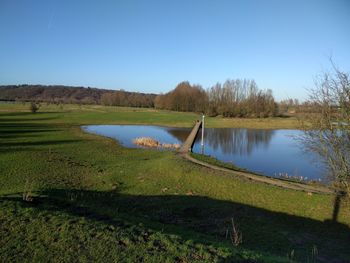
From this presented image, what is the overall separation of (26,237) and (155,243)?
2447 millimetres

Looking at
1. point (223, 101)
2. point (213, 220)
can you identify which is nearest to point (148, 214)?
point (213, 220)

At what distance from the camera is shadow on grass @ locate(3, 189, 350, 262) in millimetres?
8391

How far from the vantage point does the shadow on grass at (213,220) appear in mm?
8391

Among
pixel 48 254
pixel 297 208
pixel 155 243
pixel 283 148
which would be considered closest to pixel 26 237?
pixel 48 254

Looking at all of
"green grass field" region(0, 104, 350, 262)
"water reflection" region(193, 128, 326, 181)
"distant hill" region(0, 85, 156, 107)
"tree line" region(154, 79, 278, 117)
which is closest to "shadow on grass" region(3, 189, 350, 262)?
"green grass field" region(0, 104, 350, 262)

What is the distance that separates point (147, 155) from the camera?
23.8 m

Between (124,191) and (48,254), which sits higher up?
(48,254)

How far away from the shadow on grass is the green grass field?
4cm

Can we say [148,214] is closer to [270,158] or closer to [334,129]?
[334,129]

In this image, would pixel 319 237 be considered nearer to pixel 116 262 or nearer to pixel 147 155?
pixel 116 262

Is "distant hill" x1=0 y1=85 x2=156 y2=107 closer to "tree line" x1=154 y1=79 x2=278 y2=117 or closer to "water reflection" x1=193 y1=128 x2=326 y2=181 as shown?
"tree line" x1=154 y1=79 x2=278 y2=117

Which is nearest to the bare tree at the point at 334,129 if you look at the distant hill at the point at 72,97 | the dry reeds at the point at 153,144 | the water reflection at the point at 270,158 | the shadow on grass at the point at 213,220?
the shadow on grass at the point at 213,220

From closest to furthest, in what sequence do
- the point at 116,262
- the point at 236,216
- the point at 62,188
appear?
1. the point at 116,262
2. the point at 236,216
3. the point at 62,188

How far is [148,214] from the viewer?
1141 centimetres
